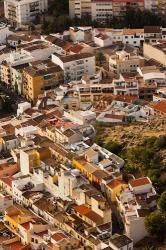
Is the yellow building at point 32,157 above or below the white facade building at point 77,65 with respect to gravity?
below

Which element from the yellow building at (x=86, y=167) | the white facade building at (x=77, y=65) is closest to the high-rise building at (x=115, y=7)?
the white facade building at (x=77, y=65)

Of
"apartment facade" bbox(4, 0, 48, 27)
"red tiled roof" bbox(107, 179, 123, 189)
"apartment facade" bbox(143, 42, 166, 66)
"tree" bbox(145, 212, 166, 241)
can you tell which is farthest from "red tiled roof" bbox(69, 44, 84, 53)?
"tree" bbox(145, 212, 166, 241)

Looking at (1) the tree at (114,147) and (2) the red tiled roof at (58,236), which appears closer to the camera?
(2) the red tiled roof at (58,236)

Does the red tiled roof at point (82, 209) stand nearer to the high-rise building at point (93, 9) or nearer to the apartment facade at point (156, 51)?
the apartment facade at point (156, 51)

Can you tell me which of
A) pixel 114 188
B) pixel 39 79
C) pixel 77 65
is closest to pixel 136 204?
pixel 114 188

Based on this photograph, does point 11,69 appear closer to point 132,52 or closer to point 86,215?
point 132,52
